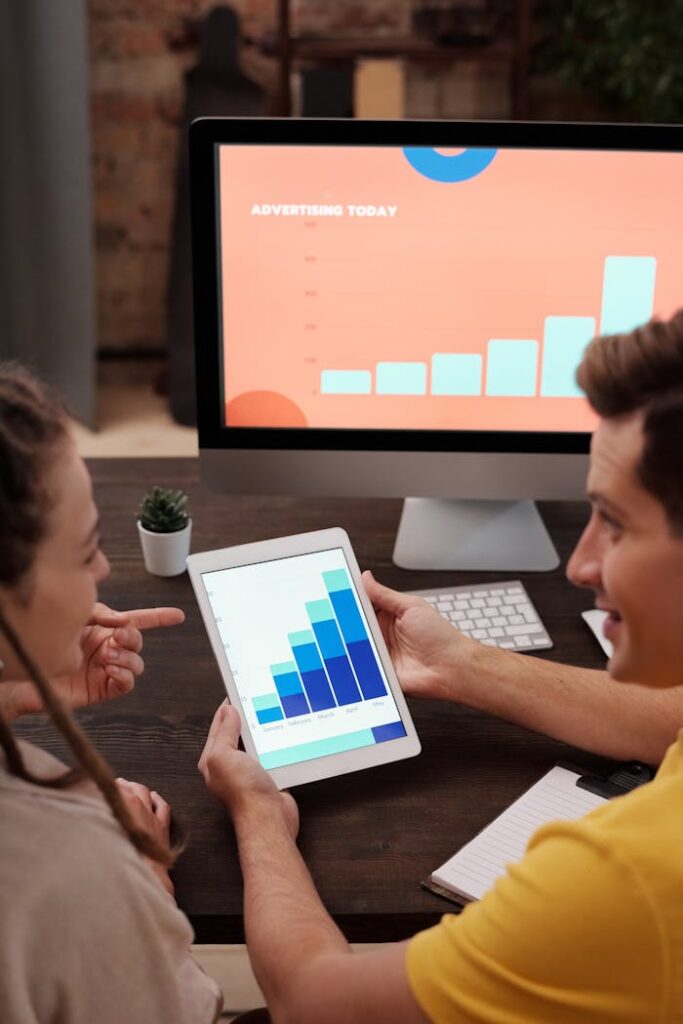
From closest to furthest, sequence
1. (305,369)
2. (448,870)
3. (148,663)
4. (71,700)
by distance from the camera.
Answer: (448,870), (71,700), (148,663), (305,369)

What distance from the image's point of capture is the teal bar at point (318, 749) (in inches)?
46.0

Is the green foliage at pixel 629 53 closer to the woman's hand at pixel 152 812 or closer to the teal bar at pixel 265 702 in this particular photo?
the teal bar at pixel 265 702

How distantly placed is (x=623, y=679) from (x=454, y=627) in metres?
0.39

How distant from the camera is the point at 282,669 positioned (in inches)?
47.6

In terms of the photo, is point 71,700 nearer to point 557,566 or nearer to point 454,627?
point 454,627

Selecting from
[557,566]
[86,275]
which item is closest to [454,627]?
[557,566]

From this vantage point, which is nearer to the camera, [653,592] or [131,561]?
[653,592]

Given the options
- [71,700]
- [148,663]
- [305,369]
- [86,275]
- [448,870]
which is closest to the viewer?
[448,870]

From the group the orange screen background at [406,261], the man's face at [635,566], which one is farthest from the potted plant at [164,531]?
the man's face at [635,566]

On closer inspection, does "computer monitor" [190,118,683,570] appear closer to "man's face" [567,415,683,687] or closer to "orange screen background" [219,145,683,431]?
"orange screen background" [219,145,683,431]

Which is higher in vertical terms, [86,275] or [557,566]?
[557,566]

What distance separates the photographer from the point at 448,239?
56.3 inches

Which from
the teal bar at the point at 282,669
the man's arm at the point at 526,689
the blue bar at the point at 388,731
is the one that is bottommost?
the blue bar at the point at 388,731

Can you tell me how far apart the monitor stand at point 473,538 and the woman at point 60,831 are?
62 centimetres
